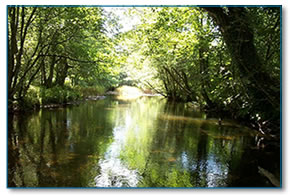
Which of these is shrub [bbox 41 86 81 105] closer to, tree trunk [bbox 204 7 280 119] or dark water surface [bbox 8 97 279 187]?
dark water surface [bbox 8 97 279 187]

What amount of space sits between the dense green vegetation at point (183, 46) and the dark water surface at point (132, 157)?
872mm

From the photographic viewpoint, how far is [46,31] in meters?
8.91

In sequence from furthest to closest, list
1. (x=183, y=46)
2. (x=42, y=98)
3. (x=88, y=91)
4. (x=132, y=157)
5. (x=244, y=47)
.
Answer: (x=88, y=91) → (x=42, y=98) → (x=183, y=46) → (x=132, y=157) → (x=244, y=47)

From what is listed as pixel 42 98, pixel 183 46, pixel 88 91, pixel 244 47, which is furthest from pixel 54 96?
pixel 244 47

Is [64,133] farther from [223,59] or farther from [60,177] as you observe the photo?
[223,59]

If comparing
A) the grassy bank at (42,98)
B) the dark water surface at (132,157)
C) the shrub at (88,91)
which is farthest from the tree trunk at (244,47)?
the shrub at (88,91)

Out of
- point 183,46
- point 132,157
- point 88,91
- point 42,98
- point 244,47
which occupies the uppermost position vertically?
point 183,46

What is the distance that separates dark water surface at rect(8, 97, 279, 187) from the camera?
11.8 ft

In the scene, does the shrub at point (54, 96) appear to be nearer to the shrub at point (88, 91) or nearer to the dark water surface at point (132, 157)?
the shrub at point (88, 91)

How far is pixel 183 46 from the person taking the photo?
9234 millimetres

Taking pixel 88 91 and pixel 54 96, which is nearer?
pixel 54 96

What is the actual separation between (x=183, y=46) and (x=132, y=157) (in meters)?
5.65

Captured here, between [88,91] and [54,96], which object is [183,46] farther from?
[88,91]

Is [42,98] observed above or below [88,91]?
below
